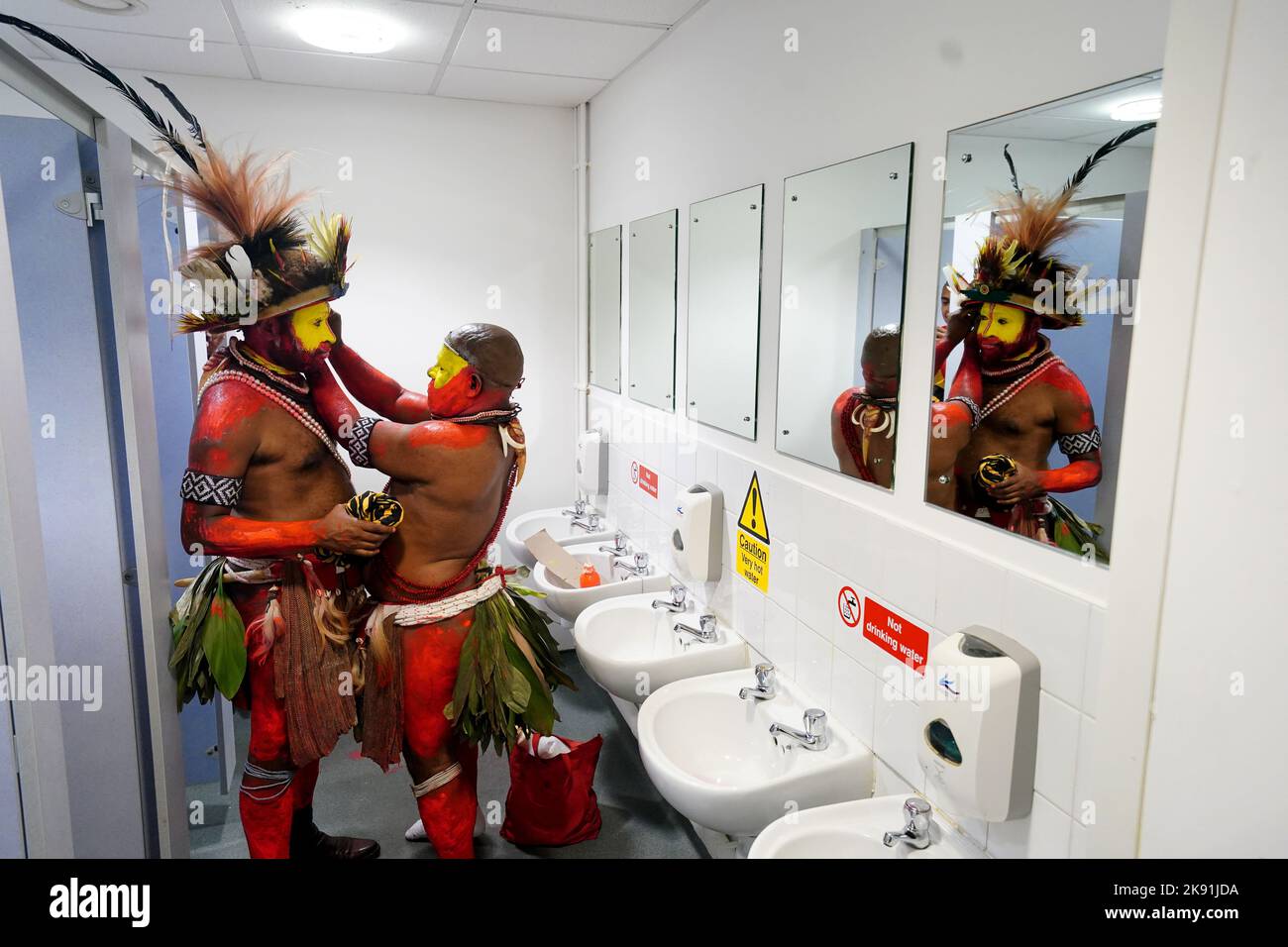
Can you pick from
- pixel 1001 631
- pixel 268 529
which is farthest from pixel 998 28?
pixel 268 529

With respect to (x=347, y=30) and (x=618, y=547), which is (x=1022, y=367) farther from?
(x=347, y=30)

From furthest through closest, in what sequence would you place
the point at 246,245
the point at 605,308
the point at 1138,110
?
the point at 605,308 → the point at 246,245 → the point at 1138,110

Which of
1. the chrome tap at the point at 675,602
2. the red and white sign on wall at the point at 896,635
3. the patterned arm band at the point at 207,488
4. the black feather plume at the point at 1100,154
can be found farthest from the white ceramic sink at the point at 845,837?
the patterned arm band at the point at 207,488

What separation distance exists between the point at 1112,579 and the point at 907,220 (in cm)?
87

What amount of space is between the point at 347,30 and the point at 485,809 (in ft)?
9.20

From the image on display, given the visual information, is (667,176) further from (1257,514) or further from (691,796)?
(1257,514)

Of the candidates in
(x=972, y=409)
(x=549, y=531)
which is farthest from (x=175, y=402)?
(x=972, y=409)

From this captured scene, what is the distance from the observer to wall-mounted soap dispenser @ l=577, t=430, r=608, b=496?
3662 mm

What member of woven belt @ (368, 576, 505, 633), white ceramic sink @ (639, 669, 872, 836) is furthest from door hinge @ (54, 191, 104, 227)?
white ceramic sink @ (639, 669, 872, 836)

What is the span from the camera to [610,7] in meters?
2.53

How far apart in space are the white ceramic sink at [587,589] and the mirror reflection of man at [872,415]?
3.95 feet

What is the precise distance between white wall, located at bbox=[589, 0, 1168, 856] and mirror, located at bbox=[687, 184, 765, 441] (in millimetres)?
59

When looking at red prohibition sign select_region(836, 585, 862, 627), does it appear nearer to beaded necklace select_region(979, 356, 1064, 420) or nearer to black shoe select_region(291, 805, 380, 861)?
beaded necklace select_region(979, 356, 1064, 420)

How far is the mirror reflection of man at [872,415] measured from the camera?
1.68 metres
